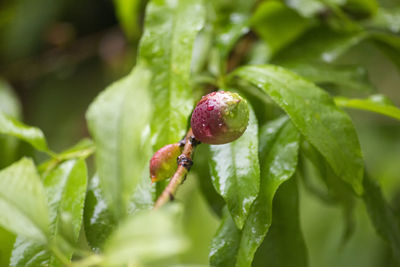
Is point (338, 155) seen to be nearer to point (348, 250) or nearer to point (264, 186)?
point (264, 186)

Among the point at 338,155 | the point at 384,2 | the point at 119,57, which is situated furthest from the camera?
the point at 119,57

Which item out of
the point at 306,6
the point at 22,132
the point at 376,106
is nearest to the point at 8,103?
the point at 22,132

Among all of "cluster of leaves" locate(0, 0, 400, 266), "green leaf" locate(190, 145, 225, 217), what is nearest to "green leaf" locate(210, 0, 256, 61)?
"cluster of leaves" locate(0, 0, 400, 266)

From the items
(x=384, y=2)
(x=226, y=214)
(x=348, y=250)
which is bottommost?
(x=348, y=250)

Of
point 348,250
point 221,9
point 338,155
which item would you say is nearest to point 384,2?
point 221,9

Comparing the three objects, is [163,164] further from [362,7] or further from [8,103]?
[8,103]

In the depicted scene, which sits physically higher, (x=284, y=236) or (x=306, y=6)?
(x=306, y=6)

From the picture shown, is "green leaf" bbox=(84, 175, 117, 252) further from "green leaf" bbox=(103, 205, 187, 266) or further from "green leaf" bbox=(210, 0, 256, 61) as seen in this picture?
"green leaf" bbox=(210, 0, 256, 61)
